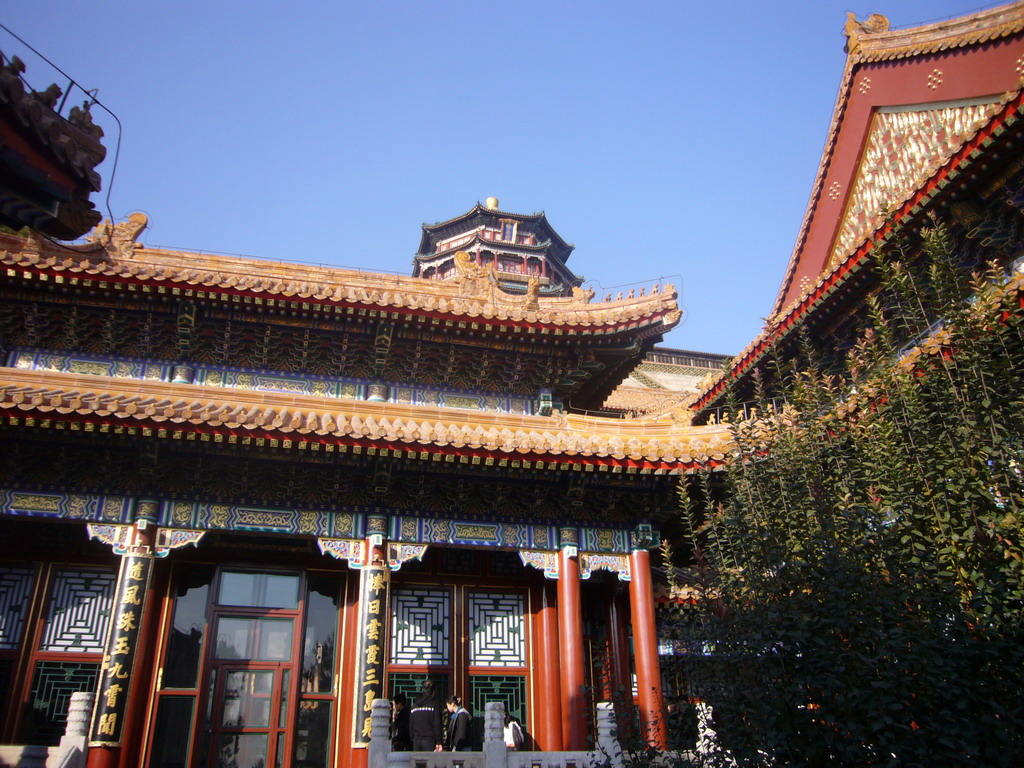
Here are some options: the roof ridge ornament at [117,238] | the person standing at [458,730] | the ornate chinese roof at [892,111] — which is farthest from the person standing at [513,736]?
the roof ridge ornament at [117,238]

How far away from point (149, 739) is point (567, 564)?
558 cm

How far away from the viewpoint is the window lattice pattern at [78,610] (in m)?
10.4

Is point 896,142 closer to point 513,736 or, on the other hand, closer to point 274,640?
point 513,736

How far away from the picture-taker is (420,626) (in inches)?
452

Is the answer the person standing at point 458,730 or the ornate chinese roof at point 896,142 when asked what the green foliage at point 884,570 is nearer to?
the ornate chinese roof at point 896,142

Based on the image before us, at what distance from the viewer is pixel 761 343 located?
12.1m

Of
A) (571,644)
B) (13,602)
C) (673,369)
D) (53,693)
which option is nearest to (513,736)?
(571,644)

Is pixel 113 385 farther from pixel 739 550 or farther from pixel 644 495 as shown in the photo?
pixel 739 550

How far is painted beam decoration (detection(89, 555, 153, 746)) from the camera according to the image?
355 inches

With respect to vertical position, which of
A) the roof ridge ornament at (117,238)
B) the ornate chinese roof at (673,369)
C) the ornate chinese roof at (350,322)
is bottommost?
the ornate chinese roof at (350,322)

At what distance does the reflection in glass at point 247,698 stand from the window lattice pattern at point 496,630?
2.73 m

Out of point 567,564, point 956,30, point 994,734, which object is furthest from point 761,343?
point 994,734

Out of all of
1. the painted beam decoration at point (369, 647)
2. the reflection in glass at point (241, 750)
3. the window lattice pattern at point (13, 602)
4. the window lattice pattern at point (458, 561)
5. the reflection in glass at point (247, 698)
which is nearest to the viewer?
the painted beam decoration at point (369, 647)

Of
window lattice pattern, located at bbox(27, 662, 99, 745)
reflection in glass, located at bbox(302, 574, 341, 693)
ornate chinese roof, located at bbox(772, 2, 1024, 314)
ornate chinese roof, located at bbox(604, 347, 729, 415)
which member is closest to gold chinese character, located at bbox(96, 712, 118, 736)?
window lattice pattern, located at bbox(27, 662, 99, 745)
